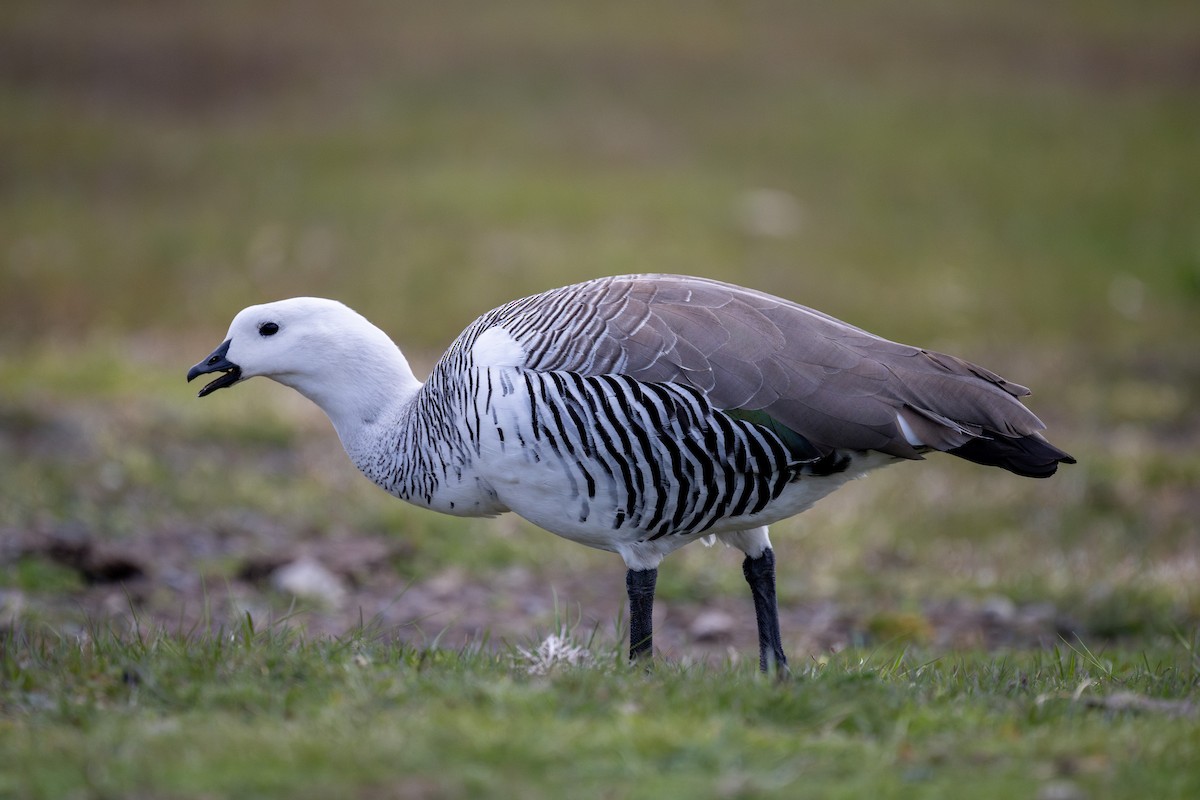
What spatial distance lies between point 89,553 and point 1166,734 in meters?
6.74

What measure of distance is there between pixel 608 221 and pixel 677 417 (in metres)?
15.4

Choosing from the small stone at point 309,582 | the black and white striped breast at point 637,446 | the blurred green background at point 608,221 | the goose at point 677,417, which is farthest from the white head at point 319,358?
the blurred green background at point 608,221

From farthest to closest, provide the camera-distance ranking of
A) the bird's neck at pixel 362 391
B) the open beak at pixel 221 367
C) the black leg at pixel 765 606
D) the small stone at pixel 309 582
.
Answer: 1. the small stone at pixel 309 582
2. the bird's neck at pixel 362 391
3. the open beak at pixel 221 367
4. the black leg at pixel 765 606

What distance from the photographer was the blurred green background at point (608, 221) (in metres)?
10.1

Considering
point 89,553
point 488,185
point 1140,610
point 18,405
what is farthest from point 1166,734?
point 488,185

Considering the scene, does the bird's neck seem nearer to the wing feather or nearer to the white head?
the white head

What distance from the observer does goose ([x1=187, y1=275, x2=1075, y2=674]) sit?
18.5ft

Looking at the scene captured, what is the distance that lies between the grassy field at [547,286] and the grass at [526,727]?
0.7 inches

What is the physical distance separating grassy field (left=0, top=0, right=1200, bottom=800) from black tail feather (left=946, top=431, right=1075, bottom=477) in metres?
0.95

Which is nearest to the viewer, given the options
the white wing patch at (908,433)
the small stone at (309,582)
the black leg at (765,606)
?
the white wing patch at (908,433)

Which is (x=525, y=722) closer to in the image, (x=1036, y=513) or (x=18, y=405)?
(x=1036, y=513)

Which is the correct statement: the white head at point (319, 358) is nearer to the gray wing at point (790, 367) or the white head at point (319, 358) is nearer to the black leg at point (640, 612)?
the gray wing at point (790, 367)

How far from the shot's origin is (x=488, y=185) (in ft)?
72.0

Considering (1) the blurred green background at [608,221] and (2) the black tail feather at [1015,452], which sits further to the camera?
(1) the blurred green background at [608,221]
